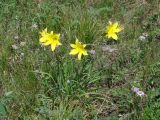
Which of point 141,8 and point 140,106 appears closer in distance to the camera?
point 140,106

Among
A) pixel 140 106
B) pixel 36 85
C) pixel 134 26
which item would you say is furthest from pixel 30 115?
pixel 134 26

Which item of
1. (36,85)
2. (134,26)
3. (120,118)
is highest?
(134,26)

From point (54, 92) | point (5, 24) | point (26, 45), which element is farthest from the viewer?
point (5, 24)

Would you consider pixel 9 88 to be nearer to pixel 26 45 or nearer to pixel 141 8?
pixel 26 45

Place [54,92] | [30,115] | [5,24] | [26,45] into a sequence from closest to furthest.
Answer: [30,115]
[54,92]
[26,45]
[5,24]

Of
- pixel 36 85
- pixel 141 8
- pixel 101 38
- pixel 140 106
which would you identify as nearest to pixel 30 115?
pixel 36 85

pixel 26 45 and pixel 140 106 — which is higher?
pixel 26 45

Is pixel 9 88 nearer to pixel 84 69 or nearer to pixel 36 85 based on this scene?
pixel 36 85
